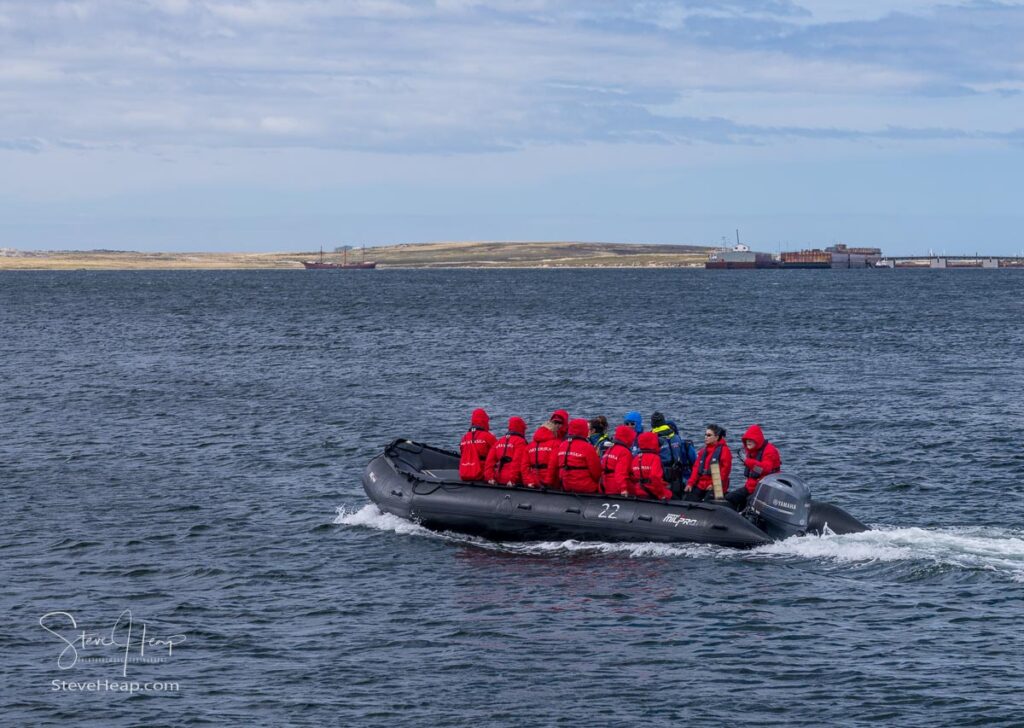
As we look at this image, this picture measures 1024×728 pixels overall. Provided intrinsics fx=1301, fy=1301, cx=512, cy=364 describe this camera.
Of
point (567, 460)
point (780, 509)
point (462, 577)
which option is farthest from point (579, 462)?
point (780, 509)

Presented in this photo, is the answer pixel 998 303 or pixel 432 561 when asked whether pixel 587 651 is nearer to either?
pixel 432 561

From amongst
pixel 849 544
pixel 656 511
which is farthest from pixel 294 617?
pixel 849 544

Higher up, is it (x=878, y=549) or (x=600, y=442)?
(x=600, y=442)

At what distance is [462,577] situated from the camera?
22672mm

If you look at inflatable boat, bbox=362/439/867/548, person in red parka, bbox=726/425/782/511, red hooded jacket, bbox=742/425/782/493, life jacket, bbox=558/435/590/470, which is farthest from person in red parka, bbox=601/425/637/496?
red hooded jacket, bbox=742/425/782/493

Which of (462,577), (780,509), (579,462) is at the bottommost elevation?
(462,577)

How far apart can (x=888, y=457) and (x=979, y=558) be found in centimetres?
1073

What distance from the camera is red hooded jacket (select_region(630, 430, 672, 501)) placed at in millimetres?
23797

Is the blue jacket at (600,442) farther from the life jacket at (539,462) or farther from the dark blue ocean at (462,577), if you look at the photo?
the dark blue ocean at (462,577)

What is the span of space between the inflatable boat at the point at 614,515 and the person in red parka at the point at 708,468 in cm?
78

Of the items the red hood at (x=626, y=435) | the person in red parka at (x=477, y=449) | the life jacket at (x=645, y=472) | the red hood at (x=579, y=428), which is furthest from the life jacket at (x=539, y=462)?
the life jacket at (x=645, y=472)

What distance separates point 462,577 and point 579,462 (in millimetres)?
3224

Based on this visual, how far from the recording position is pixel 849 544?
23.2 m

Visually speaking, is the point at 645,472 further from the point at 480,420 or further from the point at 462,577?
the point at 462,577
